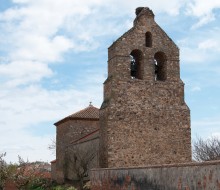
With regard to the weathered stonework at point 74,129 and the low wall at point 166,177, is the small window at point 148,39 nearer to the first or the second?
the low wall at point 166,177

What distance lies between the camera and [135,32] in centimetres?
2072

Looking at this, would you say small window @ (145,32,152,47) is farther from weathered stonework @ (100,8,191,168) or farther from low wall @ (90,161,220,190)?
low wall @ (90,161,220,190)

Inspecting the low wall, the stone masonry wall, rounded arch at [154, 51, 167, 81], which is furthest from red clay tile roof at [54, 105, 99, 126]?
the low wall

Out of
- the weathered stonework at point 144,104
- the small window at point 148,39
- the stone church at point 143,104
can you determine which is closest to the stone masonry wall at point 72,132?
the stone church at point 143,104

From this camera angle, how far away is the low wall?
28.3 feet

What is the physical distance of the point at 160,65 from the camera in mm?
21500

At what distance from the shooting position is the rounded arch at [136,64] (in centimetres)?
2077

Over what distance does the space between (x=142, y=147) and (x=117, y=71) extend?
355 cm

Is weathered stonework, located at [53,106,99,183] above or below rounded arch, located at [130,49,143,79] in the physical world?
below

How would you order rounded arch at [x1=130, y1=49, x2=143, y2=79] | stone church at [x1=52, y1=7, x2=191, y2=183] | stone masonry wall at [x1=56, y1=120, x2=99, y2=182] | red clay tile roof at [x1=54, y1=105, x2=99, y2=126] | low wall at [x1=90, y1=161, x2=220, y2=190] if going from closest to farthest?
low wall at [x1=90, y1=161, x2=220, y2=190] < stone church at [x1=52, y1=7, x2=191, y2=183] < rounded arch at [x1=130, y1=49, x2=143, y2=79] < stone masonry wall at [x1=56, y1=120, x2=99, y2=182] < red clay tile roof at [x1=54, y1=105, x2=99, y2=126]

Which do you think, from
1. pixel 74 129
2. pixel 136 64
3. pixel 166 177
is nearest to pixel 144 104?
pixel 136 64

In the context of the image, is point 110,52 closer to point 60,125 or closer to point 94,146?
point 94,146

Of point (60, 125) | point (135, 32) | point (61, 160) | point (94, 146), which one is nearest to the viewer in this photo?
point (135, 32)

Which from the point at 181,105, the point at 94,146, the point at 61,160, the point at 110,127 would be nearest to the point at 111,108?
the point at 110,127
